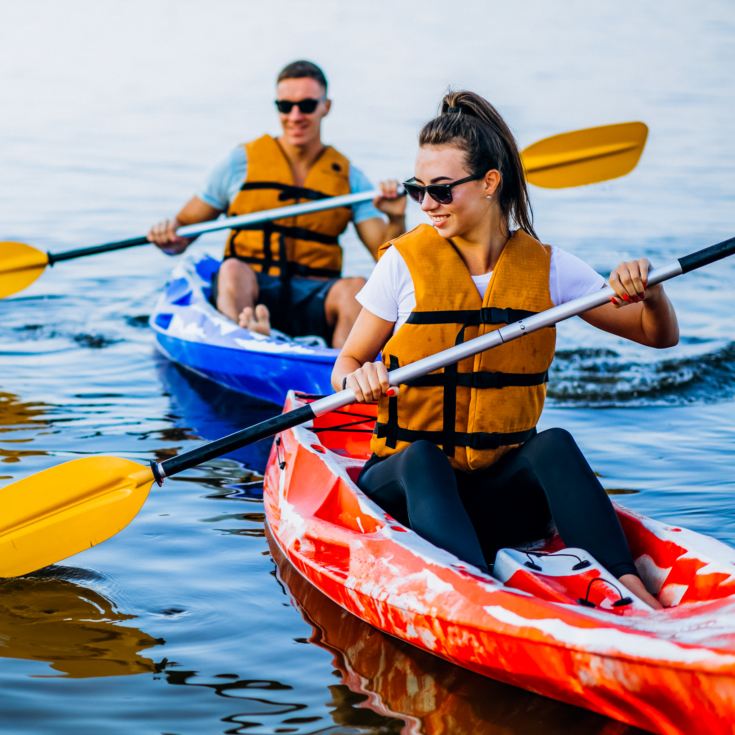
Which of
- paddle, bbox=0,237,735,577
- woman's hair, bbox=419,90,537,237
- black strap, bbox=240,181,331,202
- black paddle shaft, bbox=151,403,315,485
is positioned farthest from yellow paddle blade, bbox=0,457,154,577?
black strap, bbox=240,181,331,202

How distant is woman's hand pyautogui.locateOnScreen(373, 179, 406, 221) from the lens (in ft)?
18.1

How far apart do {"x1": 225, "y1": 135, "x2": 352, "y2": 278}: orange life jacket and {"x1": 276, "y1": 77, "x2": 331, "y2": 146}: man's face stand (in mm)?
112

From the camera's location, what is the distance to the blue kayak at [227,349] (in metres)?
4.93

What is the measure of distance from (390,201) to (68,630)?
2.81m

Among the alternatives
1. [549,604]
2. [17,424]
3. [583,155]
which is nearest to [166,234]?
[17,424]

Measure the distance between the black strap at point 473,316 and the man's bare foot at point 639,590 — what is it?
0.66 m

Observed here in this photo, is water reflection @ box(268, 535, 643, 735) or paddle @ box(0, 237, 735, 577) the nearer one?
water reflection @ box(268, 535, 643, 735)

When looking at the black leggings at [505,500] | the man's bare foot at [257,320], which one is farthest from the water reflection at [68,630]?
the man's bare foot at [257,320]

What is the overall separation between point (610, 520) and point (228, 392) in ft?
9.32

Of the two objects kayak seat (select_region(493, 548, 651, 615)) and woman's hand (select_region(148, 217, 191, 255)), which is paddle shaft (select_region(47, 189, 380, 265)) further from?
kayak seat (select_region(493, 548, 651, 615))

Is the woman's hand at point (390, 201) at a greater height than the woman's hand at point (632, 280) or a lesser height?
greater

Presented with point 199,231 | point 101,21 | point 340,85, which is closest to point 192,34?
point 101,21

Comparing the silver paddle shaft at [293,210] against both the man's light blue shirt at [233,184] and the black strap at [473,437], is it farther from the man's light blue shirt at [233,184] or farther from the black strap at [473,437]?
the black strap at [473,437]

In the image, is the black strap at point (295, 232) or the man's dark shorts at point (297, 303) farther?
the black strap at point (295, 232)
